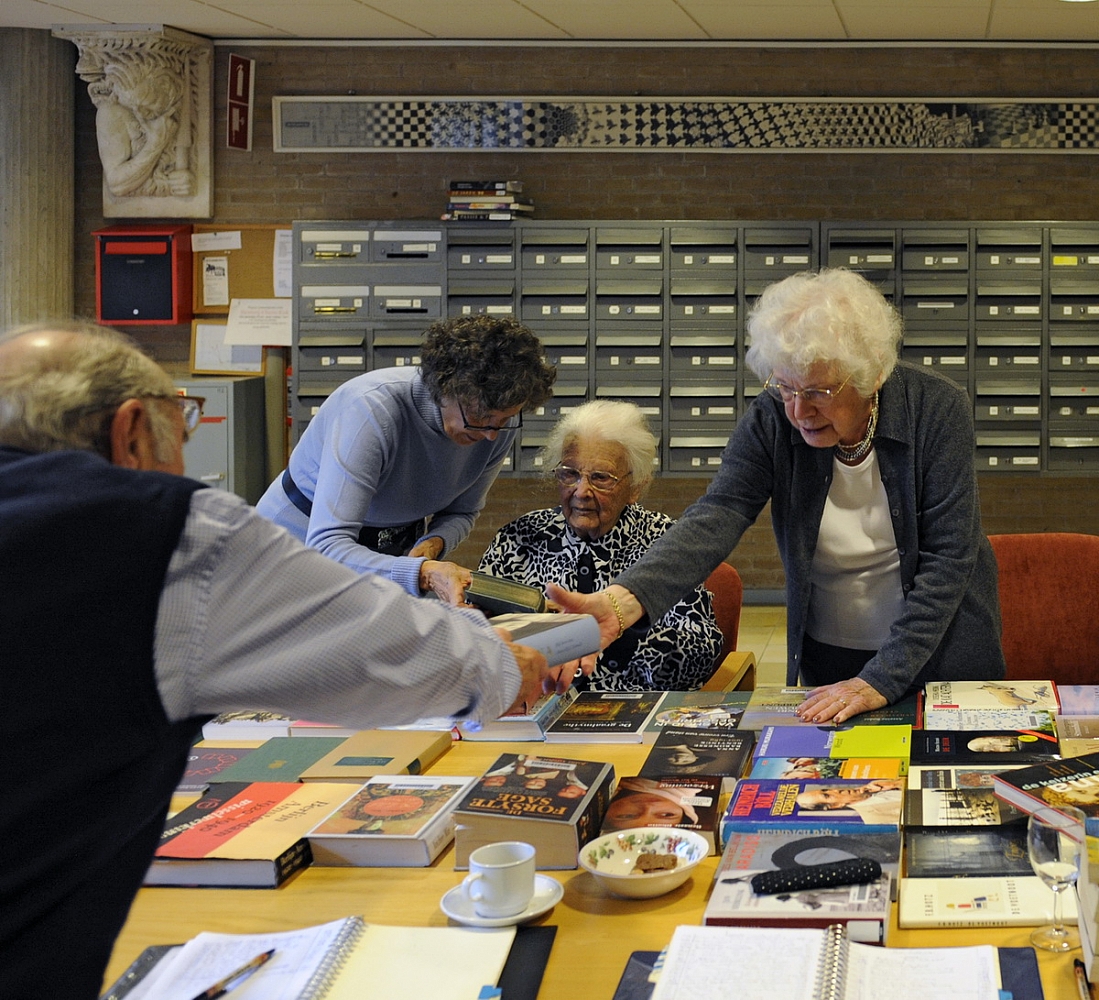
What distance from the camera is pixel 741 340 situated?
6508 millimetres

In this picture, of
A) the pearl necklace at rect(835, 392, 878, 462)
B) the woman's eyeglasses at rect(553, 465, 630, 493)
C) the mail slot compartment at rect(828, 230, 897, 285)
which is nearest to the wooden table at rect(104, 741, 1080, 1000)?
the pearl necklace at rect(835, 392, 878, 462)

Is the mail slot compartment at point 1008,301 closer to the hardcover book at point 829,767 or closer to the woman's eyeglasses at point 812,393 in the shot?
the woman's eyeglasses at point 812,393

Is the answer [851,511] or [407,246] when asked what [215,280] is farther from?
[851,511]

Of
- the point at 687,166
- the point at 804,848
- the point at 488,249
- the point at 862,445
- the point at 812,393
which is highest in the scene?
the point at 687,166

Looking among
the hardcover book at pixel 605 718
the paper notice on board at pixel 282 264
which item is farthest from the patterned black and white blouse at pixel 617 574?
the paper notice on board at pixel 282 264

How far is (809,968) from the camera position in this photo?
1.29 meters

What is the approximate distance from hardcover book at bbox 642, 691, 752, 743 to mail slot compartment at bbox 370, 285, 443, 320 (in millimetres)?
4344

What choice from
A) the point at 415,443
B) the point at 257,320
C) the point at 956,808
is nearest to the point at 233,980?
the point at 956,808

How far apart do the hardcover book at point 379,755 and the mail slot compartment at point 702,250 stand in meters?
4.64

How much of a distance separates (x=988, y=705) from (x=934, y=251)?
4.71 m

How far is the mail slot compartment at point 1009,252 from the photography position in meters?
6.39

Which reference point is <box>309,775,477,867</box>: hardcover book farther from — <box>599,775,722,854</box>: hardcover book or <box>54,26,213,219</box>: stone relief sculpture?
<box>54,26,213,219</box>: stone relief sculpture

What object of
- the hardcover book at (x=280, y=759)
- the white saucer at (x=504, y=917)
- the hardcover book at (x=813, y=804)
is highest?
the hardcover book at (x=813, y=804)

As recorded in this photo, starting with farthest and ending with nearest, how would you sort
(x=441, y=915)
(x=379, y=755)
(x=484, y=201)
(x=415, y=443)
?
(x=484, y=201), (x=415, y=443), (x=379, y=755), (x=441, y=915)
